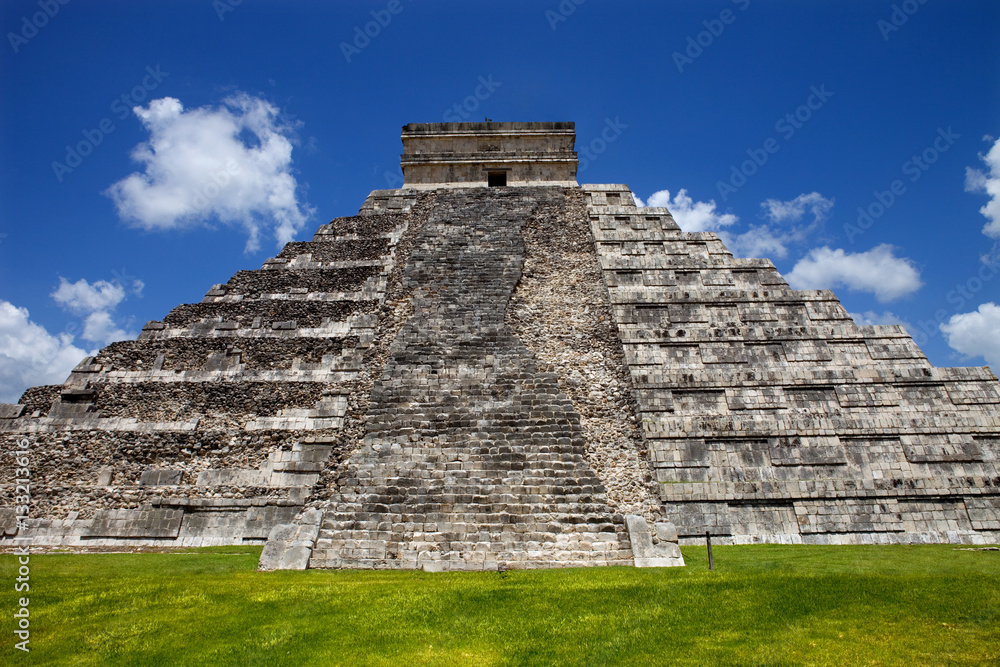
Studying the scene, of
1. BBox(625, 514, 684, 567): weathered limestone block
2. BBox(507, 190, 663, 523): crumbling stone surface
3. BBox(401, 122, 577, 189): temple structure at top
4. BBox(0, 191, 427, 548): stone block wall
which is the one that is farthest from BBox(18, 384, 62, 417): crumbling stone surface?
BBox(625, 514, 684, 567): weathered limestone block

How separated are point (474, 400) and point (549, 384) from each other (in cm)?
164

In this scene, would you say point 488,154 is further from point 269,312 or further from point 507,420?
point 507,420

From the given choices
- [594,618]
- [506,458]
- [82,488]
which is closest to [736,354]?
[506,458]

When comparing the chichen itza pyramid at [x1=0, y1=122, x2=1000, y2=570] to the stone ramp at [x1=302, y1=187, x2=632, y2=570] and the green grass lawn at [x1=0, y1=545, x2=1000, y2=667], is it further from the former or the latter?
the green grass lawn at [x1=0, y1=545, x2=1000, y2=667]

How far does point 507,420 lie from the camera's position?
10703mm

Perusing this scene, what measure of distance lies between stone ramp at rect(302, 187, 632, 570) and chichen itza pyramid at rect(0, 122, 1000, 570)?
0.14 feet

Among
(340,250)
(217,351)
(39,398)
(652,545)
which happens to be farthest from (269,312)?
(652,545)

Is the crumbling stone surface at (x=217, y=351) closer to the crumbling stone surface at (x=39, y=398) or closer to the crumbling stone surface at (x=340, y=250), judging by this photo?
the crumbling stone surface at (x=39, y=398)

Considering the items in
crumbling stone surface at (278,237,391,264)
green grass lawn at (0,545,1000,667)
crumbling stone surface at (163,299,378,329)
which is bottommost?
green grass lawn at (0,545,1000,667)

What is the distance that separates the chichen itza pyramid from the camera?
31.0 ft

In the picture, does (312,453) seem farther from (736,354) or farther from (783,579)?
(736,354)

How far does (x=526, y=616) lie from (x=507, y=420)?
193 inches

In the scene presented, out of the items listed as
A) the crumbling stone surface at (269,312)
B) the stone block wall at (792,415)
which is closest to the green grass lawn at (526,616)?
the stone block wall at (792,415)

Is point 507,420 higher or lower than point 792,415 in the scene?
lower
